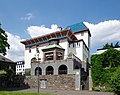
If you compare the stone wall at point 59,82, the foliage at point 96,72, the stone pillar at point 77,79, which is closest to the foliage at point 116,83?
the stone pillar at point 77,79

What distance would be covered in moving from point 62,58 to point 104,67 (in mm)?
9999

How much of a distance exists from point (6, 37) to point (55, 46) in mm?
13606

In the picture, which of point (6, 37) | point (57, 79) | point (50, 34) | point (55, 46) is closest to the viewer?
point (6, 37)

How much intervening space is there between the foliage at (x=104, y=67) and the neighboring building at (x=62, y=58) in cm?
230

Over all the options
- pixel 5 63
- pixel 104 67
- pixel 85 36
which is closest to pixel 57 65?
pixel 104 67

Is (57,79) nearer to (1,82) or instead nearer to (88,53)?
(1,82)

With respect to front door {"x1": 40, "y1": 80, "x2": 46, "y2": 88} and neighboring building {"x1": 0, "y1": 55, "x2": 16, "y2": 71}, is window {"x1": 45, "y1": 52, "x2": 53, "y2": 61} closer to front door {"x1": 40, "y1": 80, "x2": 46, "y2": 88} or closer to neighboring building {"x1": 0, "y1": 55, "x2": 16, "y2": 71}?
front door {"x1": 40, "y1": 80, "x2": 46, "y2": 88}

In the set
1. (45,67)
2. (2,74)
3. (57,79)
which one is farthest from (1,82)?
(57,79)

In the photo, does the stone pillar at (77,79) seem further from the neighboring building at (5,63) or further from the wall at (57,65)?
the neighboring building at (5,63)

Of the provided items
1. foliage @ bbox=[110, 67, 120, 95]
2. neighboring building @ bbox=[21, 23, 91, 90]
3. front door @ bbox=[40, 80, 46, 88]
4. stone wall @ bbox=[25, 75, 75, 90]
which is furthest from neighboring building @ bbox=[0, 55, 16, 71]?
foliage @ bbox=[110, 67, 120, 95]

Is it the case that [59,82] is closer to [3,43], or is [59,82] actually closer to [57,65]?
[57,65]

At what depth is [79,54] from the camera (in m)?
52.6

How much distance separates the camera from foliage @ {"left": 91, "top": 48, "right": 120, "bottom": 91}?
42156mm

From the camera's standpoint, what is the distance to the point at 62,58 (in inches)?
1983
